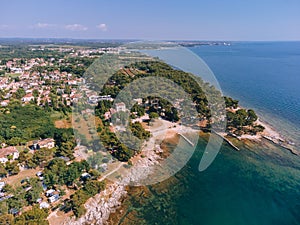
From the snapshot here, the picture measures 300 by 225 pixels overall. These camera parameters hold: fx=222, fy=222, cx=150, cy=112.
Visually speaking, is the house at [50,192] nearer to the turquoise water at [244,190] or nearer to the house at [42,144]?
the house at [42,144]

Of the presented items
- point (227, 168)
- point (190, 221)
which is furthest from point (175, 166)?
point (190, 221)

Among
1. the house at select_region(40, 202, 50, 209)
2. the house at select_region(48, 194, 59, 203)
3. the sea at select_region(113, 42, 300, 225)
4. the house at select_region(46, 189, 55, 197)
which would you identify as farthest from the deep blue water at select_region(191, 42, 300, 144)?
the house at select_region(40, 202, 50, 209)

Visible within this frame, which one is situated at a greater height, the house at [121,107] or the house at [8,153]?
the house at [121,107]

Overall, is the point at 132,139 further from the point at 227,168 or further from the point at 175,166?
the point at 227,168

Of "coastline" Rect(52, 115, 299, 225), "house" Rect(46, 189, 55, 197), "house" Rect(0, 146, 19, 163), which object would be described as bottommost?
"coastline" Rect(52, 115, 299, 225)

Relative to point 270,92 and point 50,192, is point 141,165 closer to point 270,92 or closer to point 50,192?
point 50,192

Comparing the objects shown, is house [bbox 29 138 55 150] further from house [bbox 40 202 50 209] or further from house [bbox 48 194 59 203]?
house [bbox 40 202 50 209]

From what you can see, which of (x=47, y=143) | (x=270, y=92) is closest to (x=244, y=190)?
(x=47, y=143)

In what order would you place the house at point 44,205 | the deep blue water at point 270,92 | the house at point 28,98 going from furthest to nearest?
1. the house at point 28,98
2. the deep blue water at point 270,92
3. the house at point 44,205

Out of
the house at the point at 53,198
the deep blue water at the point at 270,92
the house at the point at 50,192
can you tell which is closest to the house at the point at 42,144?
the house at the point at 50,192
